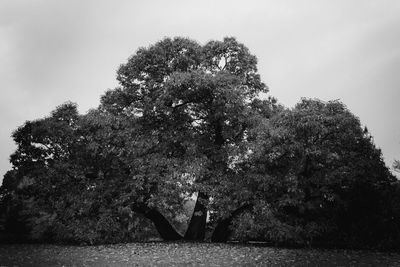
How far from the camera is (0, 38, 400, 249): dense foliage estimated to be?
2148 cm

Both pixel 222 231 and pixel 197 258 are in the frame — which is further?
pixel 222 231

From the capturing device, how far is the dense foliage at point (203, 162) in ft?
70.5

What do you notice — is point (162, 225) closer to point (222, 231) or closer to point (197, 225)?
point (197, 225)

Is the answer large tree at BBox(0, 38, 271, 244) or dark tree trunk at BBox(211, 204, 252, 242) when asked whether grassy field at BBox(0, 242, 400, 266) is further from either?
dark tree trunk at BBox(211, 204, 252, 242)

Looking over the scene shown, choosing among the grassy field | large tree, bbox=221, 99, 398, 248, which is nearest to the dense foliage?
large tree, bbox=221, 99, 398, 248

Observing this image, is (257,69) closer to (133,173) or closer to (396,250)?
(133,173)

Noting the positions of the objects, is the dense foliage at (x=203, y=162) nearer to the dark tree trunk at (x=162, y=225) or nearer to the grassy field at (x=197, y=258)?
the dark tree trunk at (x=162, y=225)

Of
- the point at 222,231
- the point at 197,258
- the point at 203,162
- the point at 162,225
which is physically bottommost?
the point at 197,258

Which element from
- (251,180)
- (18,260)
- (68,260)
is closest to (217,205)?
(251,180)

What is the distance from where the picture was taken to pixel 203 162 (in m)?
22.9

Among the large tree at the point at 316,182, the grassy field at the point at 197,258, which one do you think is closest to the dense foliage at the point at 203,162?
the large tree at the point at 316,182

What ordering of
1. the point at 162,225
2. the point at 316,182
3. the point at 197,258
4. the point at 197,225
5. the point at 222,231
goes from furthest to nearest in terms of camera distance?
the point at 162,225 < the point at 197,225 < the point at 222,231 < the point at 316,182 < the point at 197,258

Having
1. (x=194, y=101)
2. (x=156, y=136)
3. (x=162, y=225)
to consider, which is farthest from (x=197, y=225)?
(x=194, y=101)

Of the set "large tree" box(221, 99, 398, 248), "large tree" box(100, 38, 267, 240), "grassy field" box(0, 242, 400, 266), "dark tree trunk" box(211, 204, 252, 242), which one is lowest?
"grassy field" box(0, 242, 400, 266)
